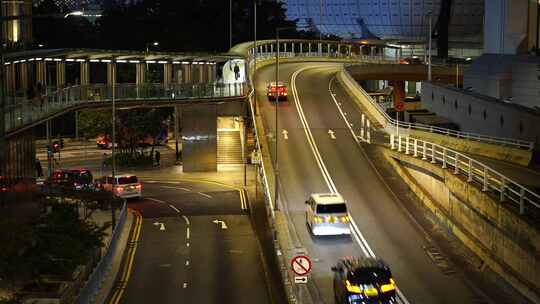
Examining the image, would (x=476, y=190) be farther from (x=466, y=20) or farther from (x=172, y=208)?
(x=466, y=20)

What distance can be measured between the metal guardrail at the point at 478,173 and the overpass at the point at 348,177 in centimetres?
6

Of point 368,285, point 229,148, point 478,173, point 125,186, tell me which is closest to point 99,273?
point 368,285

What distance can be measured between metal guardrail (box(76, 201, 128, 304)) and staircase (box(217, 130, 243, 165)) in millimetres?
32435

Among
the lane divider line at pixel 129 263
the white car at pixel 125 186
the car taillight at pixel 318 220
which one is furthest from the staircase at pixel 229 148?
the car taillight at pixel 318 220

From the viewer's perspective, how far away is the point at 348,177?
48188 millimetres

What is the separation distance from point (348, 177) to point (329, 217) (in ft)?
34.4

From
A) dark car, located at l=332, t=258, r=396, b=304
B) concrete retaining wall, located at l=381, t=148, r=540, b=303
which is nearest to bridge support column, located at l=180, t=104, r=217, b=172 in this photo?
concrete retaining wall, located at l=381, t=148, r=540, b=303

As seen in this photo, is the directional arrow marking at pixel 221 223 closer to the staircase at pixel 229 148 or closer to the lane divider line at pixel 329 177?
the lane divider line at pixel 329 177

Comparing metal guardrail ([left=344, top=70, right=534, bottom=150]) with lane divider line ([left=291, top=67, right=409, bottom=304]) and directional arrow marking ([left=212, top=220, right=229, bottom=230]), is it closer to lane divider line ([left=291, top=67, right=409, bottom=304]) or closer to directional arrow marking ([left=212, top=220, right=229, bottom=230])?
lane divider line ([left=291, top=67, right=409, bottom=304])

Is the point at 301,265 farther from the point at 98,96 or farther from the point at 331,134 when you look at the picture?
the point at 98,96

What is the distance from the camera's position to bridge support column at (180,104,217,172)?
69.8m

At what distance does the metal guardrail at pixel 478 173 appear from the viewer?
112 feet

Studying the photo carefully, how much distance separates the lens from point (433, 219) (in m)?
41.6

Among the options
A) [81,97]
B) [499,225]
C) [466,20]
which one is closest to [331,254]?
[499,225]
